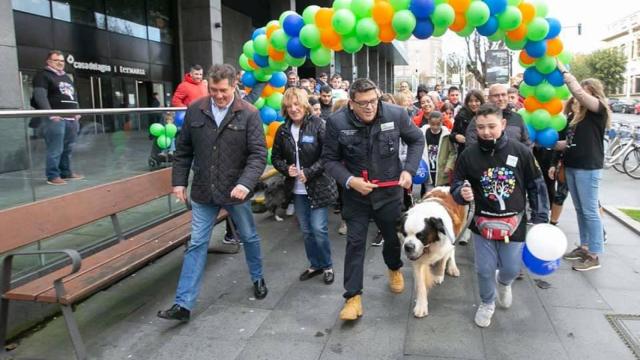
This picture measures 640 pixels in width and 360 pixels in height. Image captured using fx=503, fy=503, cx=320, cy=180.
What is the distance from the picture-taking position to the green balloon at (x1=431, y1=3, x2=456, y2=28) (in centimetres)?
588

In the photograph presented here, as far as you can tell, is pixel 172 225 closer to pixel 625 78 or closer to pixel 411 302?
pixel 411 302

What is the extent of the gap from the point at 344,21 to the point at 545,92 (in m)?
2.57

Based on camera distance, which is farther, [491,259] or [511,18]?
[511,18]

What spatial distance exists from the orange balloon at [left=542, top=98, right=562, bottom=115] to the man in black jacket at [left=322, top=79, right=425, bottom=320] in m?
2.96

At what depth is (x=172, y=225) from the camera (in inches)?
205

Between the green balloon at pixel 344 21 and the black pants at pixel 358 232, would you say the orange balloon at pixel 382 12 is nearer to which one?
the green balloon at pixel 344 21

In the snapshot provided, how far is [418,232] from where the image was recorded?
3.94 m

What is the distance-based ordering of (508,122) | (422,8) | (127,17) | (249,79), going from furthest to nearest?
(127,17) < (249,79) < (422,8) < (508,122)

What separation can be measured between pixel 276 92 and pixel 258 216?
190cm

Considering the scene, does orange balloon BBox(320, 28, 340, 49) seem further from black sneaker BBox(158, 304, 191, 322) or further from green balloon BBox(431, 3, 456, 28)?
black sneaker BBox(158, 304, 191, 322)

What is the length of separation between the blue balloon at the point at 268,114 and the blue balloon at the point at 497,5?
3316mm

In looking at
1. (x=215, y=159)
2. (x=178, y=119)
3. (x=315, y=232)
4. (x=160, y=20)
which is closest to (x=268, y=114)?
(x=178, y=119)

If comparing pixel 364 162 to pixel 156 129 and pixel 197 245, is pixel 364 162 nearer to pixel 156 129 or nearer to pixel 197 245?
pixel 197 245

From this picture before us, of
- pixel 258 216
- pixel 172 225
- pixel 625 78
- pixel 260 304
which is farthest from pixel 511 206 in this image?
pixel 625 78
